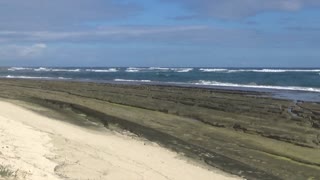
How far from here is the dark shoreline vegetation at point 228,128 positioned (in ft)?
37.8

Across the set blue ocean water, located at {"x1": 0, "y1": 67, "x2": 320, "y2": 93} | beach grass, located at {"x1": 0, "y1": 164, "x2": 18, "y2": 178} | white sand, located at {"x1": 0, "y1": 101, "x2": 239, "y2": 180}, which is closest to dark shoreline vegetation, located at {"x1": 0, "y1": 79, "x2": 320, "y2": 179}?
white sand, located at {"x1": 0, "y1": 101, "x2": 239, "y2": 180}

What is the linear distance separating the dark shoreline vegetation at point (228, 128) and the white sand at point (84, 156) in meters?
0.92

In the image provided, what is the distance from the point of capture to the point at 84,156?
420 inches

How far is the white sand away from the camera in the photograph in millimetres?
9008

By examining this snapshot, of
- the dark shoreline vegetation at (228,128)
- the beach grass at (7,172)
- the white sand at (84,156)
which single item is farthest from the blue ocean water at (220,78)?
the beach grass at (7,172)

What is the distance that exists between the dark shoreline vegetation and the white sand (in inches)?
36.2

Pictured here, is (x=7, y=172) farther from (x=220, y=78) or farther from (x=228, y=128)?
(x=220, y=78)

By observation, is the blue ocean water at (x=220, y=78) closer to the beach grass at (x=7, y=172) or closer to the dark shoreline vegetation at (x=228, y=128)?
the dark shoreline vegetation at (x=228, y=128)

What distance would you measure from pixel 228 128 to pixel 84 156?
23.8 ft

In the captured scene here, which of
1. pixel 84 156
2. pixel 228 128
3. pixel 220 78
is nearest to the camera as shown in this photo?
pixel 84 156

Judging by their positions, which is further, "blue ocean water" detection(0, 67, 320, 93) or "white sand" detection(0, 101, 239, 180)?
"blue ocean water" detection(0, 67, 320, 93)

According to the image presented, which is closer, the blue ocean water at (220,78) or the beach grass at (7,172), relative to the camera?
the beach grass at (7,172)

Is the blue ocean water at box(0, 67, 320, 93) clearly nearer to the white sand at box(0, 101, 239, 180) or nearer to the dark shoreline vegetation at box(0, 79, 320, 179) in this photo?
the dark shoreline vegetation at box(0, 79, 320, 179)

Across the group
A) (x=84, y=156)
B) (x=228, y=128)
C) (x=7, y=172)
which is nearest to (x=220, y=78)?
(x=228, y=128)
